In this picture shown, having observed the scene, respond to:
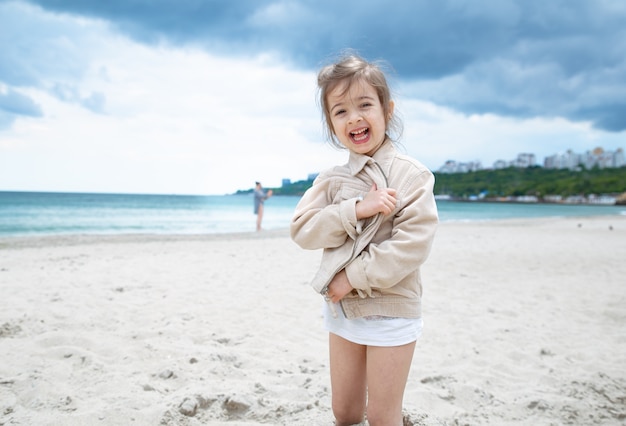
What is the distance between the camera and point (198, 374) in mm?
3229

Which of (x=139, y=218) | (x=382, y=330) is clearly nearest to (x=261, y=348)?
(x=382, y=330)

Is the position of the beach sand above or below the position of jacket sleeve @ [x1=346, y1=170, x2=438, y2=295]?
below

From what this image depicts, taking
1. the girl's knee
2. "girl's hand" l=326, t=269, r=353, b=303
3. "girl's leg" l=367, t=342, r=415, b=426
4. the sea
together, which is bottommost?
the sea

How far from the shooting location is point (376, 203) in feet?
5.68

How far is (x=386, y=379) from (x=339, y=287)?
444 millimetres

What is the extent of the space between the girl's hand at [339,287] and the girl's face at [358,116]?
0.58 m

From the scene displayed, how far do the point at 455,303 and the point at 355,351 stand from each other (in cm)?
396

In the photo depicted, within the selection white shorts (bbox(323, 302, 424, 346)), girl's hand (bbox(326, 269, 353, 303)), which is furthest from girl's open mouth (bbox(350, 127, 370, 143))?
white shorts (bbox(323, 302, 424, 346))

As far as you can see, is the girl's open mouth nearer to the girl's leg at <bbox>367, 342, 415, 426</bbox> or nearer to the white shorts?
the white shorts

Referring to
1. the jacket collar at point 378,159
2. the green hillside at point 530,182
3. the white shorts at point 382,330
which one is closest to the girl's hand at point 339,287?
the white shorts at point 382,330

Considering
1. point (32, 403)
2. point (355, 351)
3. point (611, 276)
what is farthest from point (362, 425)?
point (611, 276)

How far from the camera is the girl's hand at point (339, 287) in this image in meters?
1.80

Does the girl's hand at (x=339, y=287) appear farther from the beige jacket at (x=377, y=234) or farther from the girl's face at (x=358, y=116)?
the girl's face at (x=358, y=116)

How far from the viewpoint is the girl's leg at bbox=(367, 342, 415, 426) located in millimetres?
1841
